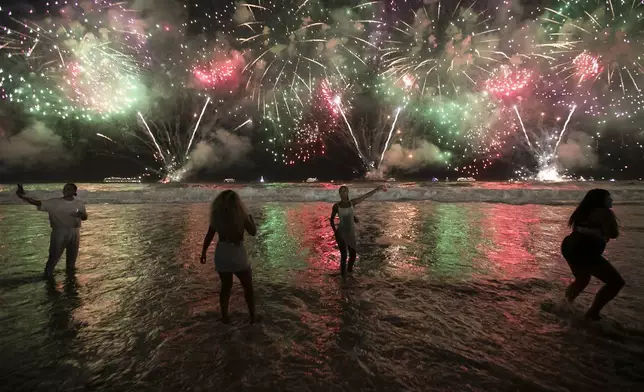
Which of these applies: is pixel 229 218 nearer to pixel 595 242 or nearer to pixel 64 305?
pixel 64 305

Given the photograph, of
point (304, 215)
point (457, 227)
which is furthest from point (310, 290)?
point (304, 215)

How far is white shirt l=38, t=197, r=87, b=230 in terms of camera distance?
252 inches

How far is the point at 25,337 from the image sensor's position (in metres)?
4.39

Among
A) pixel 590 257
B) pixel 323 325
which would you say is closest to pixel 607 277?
pixel 590 257

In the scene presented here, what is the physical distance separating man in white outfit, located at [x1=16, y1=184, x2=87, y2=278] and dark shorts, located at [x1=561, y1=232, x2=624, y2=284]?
8034 millimetres

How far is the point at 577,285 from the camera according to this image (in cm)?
481

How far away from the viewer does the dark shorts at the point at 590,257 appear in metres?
4.31

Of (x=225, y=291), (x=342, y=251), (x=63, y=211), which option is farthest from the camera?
(x=342, y=251)

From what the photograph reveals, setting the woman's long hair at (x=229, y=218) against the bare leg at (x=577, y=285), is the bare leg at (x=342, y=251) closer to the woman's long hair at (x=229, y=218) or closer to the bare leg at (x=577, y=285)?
the woman's long hair at (x=229, y=218)

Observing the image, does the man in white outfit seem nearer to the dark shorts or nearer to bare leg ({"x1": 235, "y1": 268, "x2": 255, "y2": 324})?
bare leg ({"x1": 235, "y1": 268, "x2": 255, "y2": 324})

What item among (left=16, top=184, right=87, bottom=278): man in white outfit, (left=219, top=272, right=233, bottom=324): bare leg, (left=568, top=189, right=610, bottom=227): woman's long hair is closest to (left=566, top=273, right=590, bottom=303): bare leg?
(left=568, top=189, right=610, bottom=227): woman's long hair

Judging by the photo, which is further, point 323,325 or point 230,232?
point 323,325

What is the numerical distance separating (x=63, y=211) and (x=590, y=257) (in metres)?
8.64

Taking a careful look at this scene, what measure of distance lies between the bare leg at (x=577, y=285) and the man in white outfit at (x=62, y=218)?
8.23 meters
